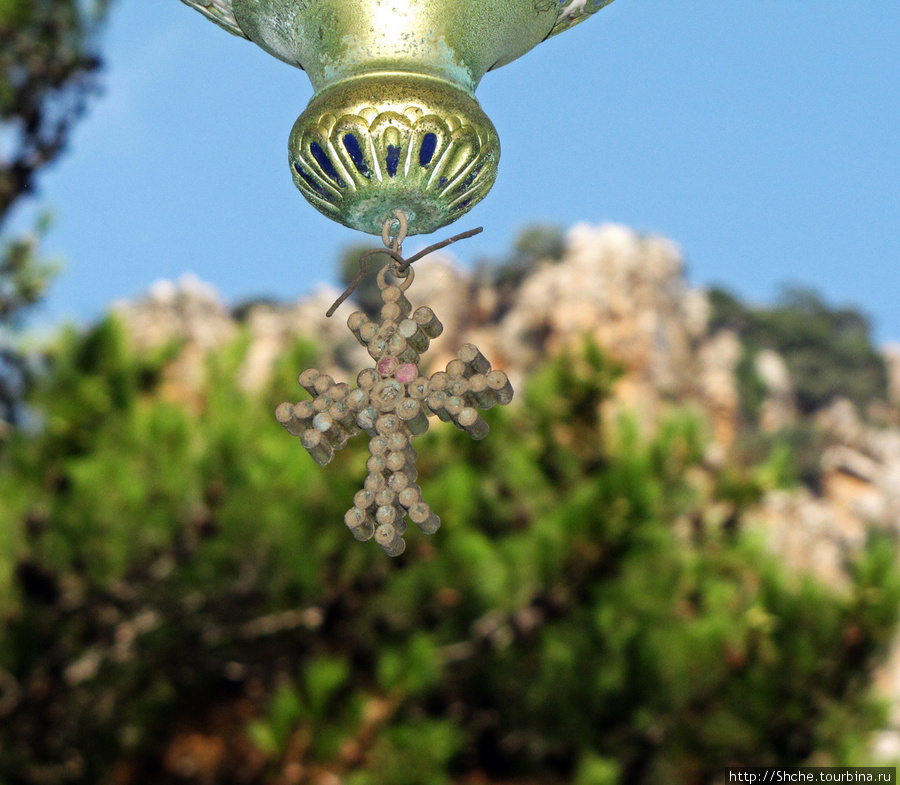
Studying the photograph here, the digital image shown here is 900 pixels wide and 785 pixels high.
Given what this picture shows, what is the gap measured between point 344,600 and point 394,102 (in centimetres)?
A: 479

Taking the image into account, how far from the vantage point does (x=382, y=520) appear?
1.14 m

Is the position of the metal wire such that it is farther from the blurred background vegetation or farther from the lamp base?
the blurred background vegetation

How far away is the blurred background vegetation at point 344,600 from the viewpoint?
5145 mm

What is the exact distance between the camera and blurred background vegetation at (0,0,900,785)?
514cm

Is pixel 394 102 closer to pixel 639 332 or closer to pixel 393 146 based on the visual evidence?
pixel 393 146

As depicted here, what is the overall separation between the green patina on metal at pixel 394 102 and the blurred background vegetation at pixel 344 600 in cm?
392

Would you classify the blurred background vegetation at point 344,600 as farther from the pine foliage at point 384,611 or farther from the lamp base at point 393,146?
the lamp base at point 393,146

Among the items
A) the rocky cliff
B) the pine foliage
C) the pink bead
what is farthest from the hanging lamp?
the rocky cliff

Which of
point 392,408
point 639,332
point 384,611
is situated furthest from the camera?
point 639,332

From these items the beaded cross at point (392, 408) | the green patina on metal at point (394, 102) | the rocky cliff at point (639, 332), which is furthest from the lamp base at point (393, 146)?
the rocky cliff at point (639, 332)

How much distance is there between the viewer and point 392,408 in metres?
1.16

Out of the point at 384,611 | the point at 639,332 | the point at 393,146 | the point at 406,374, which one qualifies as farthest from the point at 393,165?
the point at 639,332

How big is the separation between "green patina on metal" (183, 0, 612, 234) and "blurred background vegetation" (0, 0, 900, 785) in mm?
3920

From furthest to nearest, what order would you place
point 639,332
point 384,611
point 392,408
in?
point 639,332 < point 384,611 < point 392,408
